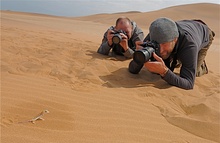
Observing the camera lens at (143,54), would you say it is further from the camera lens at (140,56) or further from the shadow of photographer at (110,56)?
the shadow of photographer at (110,56)

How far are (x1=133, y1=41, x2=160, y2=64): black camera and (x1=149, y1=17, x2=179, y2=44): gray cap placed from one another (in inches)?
2.8

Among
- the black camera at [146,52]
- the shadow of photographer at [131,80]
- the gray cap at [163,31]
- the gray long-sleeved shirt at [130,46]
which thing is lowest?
the shadow of photographer at [131,80]

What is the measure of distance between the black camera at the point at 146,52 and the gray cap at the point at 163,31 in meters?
0.07

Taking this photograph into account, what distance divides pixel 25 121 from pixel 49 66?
1.53 meters

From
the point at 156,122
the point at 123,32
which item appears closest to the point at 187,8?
the point at 123,32

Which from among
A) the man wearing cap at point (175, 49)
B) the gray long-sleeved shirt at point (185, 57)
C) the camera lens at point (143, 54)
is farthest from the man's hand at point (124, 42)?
the camera lens at point (143, 54)

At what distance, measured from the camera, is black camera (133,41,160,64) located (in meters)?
2.59

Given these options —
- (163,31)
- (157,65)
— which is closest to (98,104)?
(157,65)

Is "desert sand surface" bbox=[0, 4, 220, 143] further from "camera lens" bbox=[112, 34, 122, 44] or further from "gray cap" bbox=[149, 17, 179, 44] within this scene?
"gray cap" bbox=[149, 17, 179, 44]

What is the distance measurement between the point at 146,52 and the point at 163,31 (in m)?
0.32

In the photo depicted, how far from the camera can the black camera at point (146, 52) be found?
259cm

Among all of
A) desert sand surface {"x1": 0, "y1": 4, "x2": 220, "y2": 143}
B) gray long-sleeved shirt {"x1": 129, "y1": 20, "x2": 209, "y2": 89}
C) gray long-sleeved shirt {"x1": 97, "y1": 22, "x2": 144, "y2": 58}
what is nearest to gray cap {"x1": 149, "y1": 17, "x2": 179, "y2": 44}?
gray long-sleeved shirt {"x1": 129, "y1": 20, "x2": 209, "y2": 89}

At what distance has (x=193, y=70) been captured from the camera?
2979 millimetres

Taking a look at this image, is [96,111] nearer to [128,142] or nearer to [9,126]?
[128,142]
